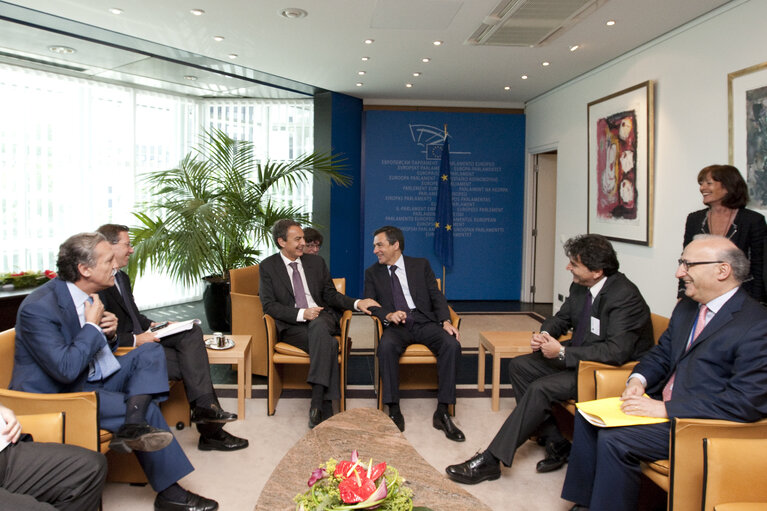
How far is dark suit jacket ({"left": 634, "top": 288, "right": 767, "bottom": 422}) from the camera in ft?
7.73

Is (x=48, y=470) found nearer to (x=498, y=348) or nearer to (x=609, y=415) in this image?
(x=609, y=415)

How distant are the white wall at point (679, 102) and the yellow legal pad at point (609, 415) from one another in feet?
9.28

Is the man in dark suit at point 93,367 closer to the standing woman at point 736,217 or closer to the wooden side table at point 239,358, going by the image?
the wooden side table at point 239,358

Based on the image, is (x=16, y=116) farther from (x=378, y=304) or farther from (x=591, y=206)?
(x=591, y=206)

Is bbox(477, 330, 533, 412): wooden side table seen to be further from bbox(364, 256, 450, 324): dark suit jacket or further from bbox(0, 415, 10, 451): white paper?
bbox(0, 415, 10, 451): white paper

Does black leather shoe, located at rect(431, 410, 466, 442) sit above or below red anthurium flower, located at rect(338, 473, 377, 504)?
below

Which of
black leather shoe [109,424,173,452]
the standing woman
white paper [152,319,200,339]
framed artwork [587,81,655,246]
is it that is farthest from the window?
the standing woman

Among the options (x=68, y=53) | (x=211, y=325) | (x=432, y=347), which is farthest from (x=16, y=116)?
(x=432, y=347)

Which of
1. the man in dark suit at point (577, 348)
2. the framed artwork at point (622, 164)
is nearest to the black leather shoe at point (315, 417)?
the man in dark suit at point (577, 348)

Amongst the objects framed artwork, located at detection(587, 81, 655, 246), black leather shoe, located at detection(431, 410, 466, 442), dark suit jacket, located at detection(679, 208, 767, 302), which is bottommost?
black leather shoe, located at detection(431, 410, 466, 442)

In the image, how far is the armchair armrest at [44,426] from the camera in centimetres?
237

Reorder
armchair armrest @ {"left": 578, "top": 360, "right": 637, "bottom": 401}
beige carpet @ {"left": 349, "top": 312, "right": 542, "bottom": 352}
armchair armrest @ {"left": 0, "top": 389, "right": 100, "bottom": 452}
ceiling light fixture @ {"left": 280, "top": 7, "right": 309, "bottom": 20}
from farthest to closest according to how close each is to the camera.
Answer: beige carpet @ {"left": 349, "top": 312, "right": 542, "bottom": 352}, ceiling light fixture @ {"left": 280, "top": 7, "right": 309, "bottom": 20}, armchair armrest @ {"left": 578, "top": 360, "right": 637, "bottom": 401}, armchair armrest @ {"left": 0, "top": 389, "right": 100, "bottom": 452}

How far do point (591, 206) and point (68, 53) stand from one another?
598cm

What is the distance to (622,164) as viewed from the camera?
19.9ft
